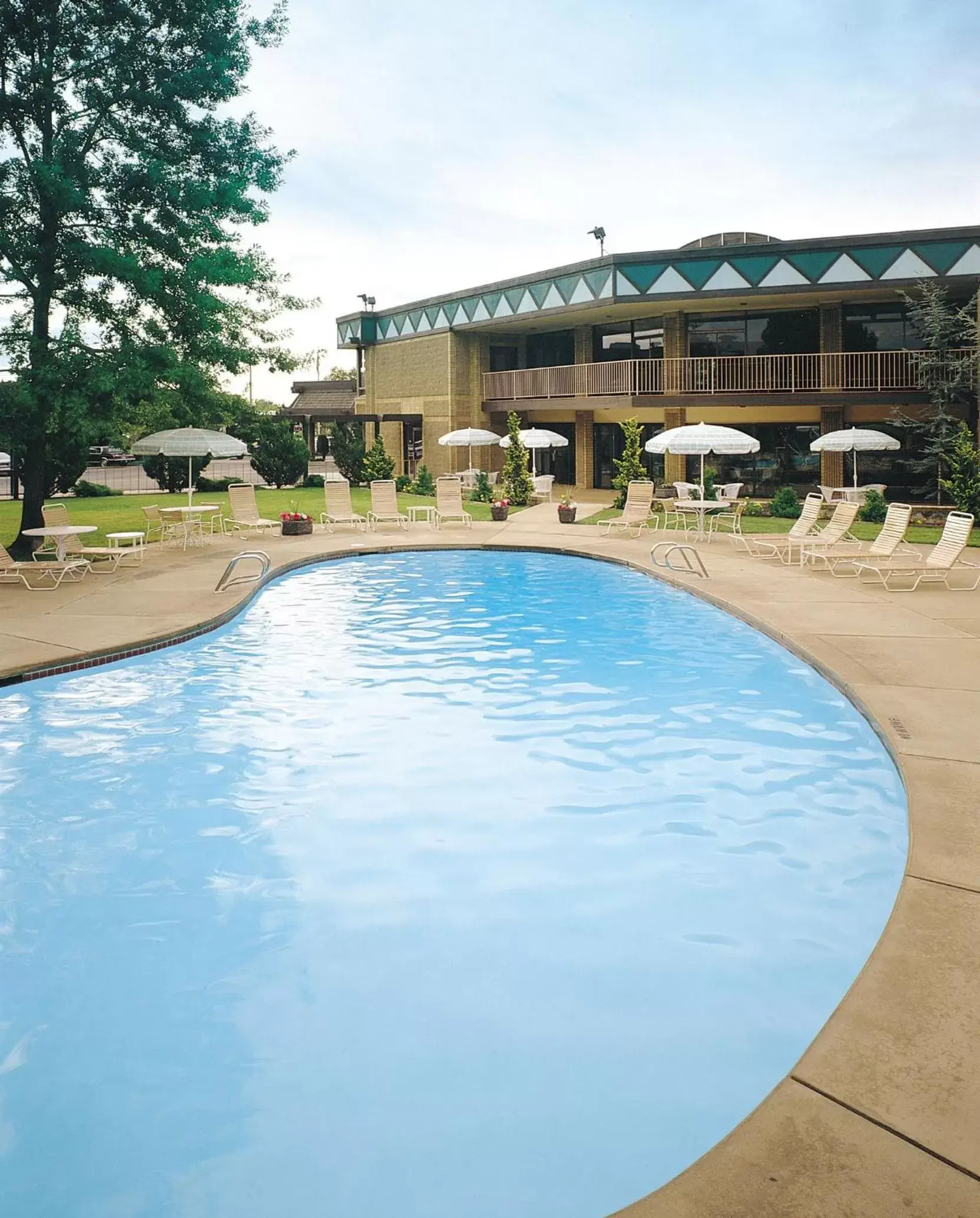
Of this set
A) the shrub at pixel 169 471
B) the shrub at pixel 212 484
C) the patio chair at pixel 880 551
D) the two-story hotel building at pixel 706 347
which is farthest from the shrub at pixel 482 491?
the patio chair at pixel 880 551

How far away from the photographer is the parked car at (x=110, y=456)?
57.2 metres

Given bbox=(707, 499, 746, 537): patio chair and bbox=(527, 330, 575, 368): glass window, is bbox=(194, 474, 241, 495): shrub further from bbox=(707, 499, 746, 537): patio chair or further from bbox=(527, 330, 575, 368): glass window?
bbox=(707, 499, 746, 537): patio chair

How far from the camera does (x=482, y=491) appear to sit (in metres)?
→ 32.8

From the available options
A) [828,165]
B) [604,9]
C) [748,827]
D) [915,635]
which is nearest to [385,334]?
[828,165]

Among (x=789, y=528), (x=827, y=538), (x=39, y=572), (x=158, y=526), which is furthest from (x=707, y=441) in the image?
(x=39, y=572)

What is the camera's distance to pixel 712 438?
20562 millimetres

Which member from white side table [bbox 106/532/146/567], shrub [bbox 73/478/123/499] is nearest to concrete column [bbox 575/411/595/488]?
shrub [bbox 73/478/123/499]

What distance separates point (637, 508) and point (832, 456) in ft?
33.8

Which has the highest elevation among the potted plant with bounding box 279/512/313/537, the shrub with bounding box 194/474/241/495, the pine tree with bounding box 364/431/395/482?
the pine tree with bounding box 364/431/395/482

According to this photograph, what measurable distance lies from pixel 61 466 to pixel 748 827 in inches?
1290

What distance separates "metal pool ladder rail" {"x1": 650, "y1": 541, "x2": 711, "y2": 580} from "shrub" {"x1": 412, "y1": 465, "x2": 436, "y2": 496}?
16.9 metres

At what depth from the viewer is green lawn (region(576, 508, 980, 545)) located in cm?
2114

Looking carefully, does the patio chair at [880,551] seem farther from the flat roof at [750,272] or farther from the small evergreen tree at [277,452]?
the small evergreen tree at [277,452]

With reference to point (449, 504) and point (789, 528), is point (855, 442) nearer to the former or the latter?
point (789, 528)
